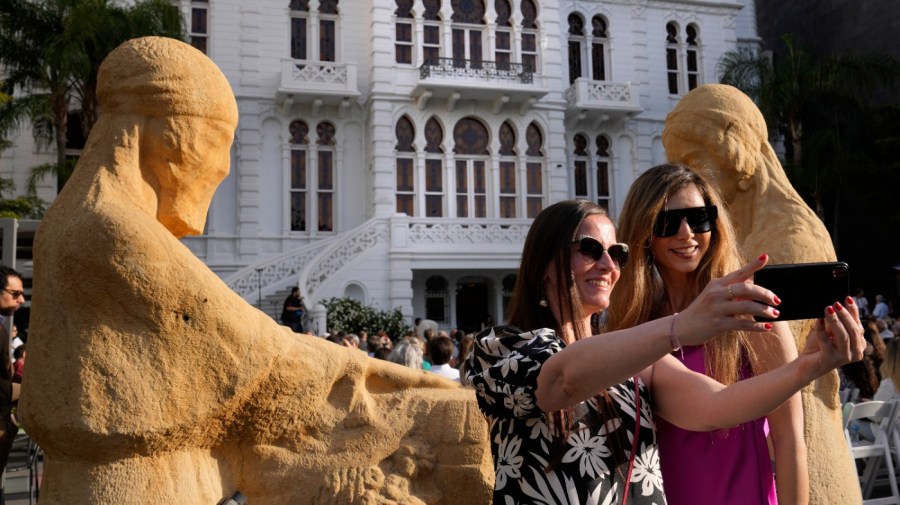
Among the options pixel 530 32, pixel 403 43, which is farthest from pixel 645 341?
pixel 530 32

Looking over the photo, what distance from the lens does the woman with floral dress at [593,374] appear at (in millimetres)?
1479

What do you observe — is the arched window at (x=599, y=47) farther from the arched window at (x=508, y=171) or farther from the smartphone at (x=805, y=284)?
the smartphone at (x=805, y=284)

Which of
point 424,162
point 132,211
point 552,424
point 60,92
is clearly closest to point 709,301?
A: point 552,424

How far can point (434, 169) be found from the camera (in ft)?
63.3

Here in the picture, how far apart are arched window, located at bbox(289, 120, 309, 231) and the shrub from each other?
425 cm

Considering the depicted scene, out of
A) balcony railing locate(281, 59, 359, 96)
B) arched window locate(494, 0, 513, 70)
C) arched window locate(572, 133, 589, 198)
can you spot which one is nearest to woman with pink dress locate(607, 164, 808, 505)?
balcony railing locate(281, 59, 359, 96)

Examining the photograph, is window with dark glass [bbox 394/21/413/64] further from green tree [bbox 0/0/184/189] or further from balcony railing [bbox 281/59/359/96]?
green tree [bbox 0/0/184/189]

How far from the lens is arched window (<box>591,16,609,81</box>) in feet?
71.5

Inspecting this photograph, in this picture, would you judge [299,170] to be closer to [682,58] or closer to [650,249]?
[682,58]

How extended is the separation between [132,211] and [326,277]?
13556mm

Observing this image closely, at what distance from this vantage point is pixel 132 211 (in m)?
2.42

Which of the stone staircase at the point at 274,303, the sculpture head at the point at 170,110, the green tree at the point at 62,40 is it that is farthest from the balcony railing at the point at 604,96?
the sculpture head at the point at 170,110

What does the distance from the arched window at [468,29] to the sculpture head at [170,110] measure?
692 inches

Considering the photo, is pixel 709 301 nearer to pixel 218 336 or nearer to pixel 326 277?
pixel 218 336
